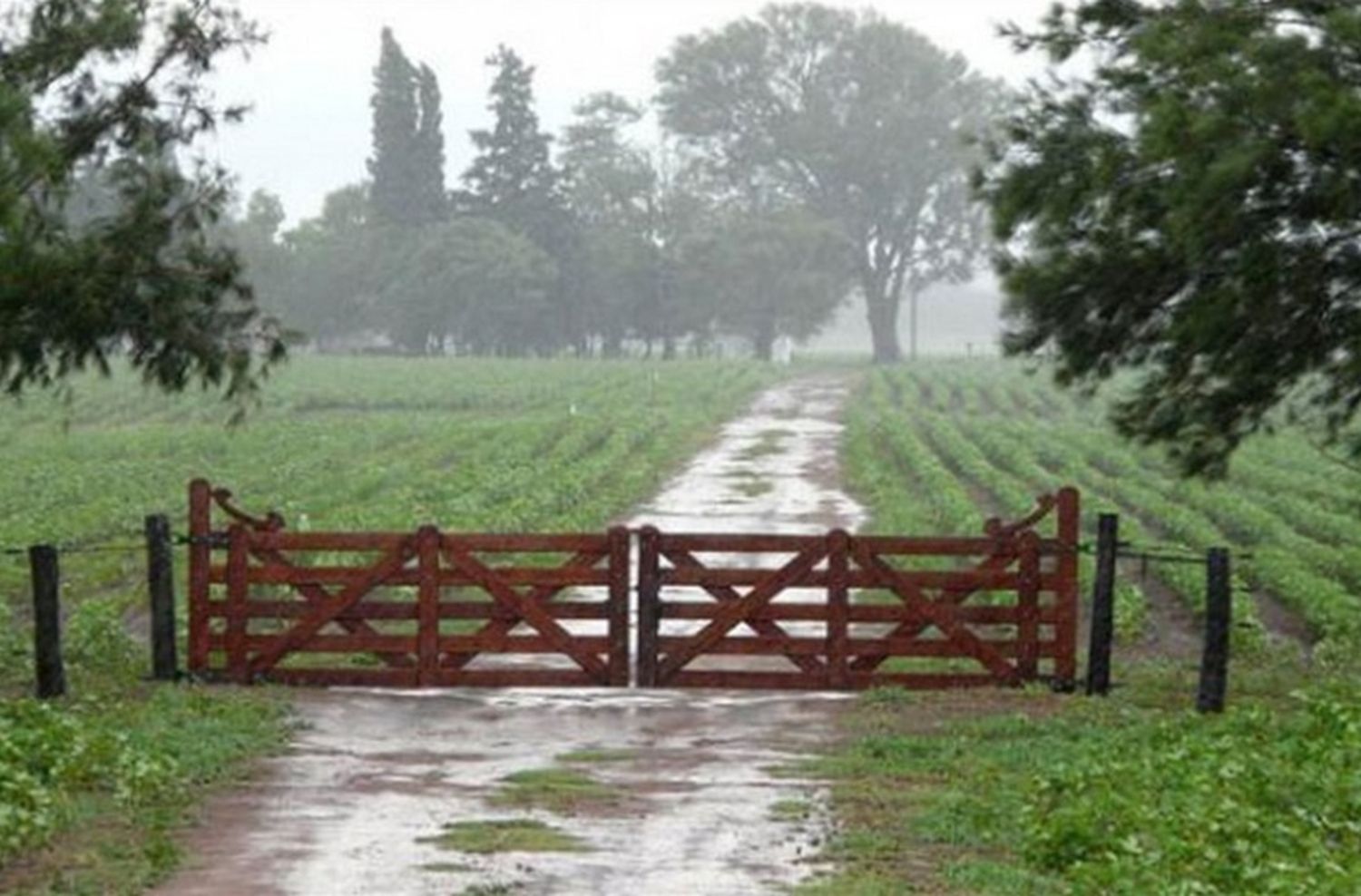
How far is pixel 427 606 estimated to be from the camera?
21.3 m

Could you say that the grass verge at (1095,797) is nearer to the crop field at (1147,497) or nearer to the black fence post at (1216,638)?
the black fence post at (1216,638)

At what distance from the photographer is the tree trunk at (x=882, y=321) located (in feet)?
433

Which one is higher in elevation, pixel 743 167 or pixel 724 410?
pixel 743 167

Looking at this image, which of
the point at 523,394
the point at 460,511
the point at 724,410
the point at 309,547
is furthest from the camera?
the point at 523,394

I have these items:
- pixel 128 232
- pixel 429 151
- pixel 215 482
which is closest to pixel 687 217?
pixel 429 151

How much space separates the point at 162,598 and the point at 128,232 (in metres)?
3.38

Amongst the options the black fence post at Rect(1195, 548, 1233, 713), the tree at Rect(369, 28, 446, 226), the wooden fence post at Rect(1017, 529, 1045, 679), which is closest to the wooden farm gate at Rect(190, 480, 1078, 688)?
the wooden fence post at Rect(1017, 529, 1045, 679)

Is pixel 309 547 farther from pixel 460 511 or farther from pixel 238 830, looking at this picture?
pixel 460 511

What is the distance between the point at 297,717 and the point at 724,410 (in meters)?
60.4

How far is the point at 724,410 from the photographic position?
79.8 meters

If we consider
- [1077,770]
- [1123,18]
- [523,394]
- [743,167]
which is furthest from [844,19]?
[1077,770]

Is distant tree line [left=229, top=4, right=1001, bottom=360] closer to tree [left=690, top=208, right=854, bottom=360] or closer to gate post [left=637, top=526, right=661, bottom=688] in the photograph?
tree [left=690, top=208, right=854, bottom=360]

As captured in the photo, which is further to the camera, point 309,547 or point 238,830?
point 309,547

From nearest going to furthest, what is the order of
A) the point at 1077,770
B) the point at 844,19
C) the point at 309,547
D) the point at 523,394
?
the point at 1077,770
the point at 309,547
the point at 523,394
the point at 844,19
